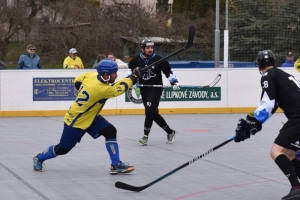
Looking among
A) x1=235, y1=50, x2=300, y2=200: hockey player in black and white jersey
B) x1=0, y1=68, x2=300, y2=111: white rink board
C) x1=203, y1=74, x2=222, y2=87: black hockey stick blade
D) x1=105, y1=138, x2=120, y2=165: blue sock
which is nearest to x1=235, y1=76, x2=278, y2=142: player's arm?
x1=235, y1=50, x2=300, y2=200: hockey player in black and white jersey

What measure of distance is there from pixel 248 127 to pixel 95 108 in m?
2.36

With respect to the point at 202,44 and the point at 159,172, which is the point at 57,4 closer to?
the point at 202,44

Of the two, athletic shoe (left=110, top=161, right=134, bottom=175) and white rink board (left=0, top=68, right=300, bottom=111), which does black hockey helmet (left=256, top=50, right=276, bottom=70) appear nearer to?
athletic shoe (left=110, top=161, right=134, bottom=175)

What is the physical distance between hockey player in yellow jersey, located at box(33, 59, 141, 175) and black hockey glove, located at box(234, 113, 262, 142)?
1878 mm

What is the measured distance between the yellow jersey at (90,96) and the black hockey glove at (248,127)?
188 centimetres

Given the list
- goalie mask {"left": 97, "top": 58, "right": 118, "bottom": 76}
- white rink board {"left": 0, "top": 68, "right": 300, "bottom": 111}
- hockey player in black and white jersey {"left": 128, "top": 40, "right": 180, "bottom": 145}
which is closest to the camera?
goalie mask {"left": 97, "top": 58, "right": 118, "bottom": 76}

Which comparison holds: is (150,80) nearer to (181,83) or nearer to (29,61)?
(181,83)

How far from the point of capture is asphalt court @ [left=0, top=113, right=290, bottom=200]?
7.85 meters

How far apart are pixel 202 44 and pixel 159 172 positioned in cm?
2075

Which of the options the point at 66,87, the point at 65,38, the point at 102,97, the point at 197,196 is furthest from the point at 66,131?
the point at 65,38

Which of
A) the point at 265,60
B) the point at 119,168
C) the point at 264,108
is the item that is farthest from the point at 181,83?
the point at 264,108

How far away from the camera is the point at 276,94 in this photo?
7.08 metres

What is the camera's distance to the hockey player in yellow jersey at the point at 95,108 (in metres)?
8.58

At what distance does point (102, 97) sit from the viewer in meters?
8.63
